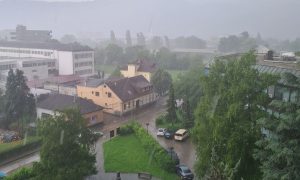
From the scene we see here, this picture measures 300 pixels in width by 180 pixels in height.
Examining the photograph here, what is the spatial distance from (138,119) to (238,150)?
828 inches

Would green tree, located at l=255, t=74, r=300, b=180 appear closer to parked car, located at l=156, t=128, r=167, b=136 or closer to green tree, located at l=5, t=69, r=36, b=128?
parked car, located at l=156, t=128, r=167, b=136

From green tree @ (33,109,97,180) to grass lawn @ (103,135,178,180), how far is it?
4.91 m

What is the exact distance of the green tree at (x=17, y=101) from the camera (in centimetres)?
2970

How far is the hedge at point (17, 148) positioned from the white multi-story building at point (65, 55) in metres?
31.5

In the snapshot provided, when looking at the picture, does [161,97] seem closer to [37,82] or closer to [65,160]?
[37,82]

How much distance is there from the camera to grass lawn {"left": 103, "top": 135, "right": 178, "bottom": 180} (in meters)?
21.8

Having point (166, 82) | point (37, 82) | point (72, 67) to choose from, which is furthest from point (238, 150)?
point (72, 67)

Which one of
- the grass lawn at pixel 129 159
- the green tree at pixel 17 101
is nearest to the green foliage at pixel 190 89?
the grass lawn at pixel 129 159

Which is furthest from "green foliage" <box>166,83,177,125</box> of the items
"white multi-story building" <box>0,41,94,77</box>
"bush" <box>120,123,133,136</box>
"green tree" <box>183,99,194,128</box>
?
"white multi-story building" <box>0,41,94,77</box>

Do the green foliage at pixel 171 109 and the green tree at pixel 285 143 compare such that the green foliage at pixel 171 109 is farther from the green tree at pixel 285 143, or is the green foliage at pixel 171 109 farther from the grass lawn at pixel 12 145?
the green tree at pixel 285 143

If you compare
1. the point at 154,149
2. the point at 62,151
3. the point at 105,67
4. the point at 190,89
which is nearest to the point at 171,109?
the point at 190,89

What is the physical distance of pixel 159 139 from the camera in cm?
2880

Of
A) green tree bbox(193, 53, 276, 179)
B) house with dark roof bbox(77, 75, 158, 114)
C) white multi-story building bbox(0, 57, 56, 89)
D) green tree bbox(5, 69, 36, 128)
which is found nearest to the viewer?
green tree bbox(193, 53, 276, 179)

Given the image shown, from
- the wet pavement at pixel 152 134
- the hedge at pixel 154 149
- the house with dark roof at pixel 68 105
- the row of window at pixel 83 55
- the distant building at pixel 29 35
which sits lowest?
the wet pavement at pixel 152 134
